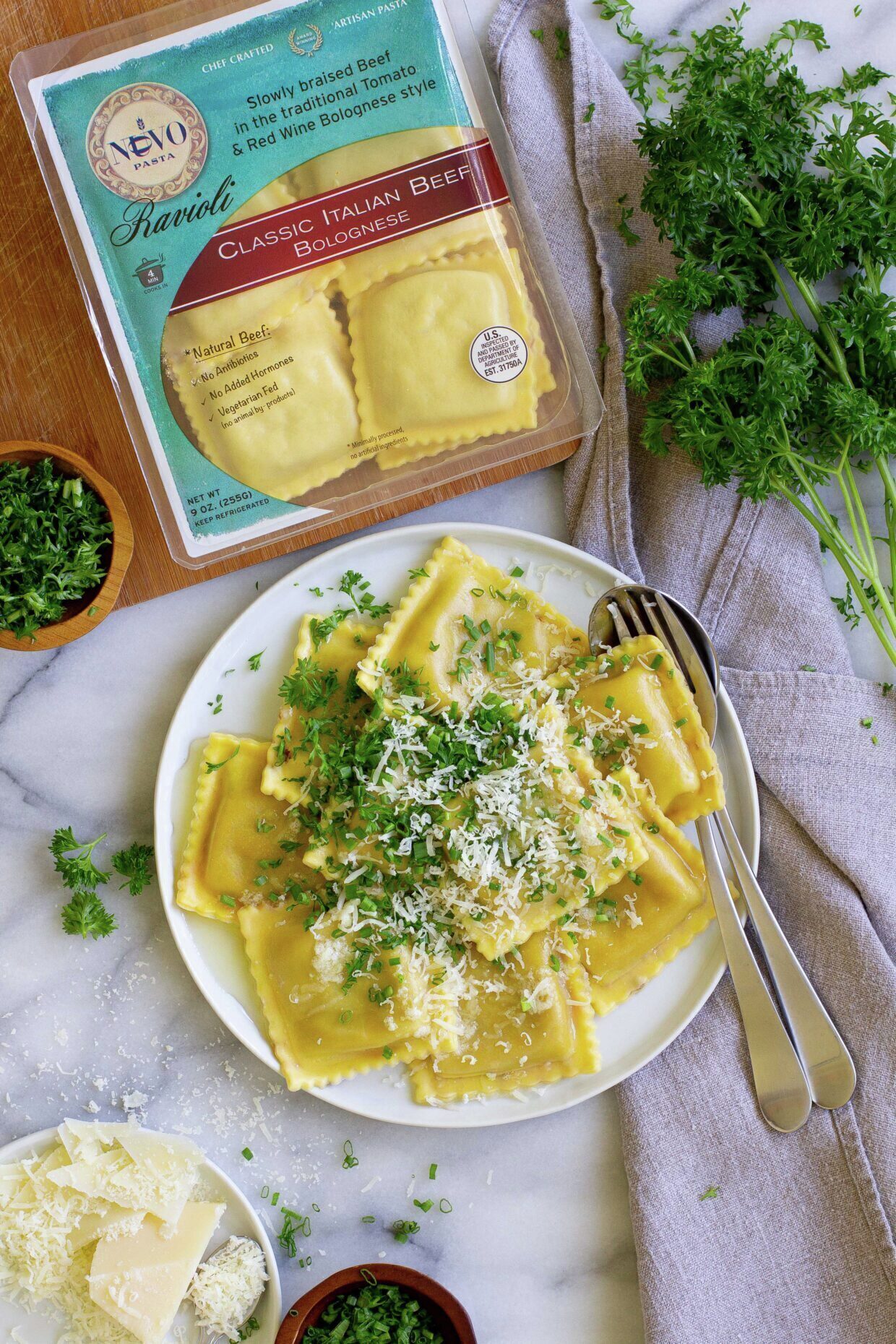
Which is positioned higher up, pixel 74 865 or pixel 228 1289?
pixel 74 865

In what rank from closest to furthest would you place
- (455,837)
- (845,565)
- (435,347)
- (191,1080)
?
1. (455,837)
2. (435,347)
3. (845,565)
4. (191,1080)

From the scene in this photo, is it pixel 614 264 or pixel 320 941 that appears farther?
pixel 614 264

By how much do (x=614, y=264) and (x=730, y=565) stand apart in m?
1.14

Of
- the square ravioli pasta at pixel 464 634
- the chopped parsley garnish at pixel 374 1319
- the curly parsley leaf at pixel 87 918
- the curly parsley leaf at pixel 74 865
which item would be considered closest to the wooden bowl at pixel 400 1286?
the chopped parsley garnish at pixel 374 1319

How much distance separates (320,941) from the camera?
3203mm

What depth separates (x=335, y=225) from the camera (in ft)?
10.6

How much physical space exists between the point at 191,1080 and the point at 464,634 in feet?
6.02

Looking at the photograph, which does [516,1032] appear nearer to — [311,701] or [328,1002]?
[328,1002]

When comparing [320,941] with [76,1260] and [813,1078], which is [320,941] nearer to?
[76,1260]

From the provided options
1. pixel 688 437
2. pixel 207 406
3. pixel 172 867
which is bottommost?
pixel 172 867

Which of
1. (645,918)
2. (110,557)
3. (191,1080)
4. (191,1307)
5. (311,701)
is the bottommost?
(191,1307)

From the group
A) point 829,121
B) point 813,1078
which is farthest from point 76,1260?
point 829,121

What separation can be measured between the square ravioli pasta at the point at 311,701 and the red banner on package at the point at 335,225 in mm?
1121

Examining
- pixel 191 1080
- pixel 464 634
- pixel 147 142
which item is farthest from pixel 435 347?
pixel 191 1080
